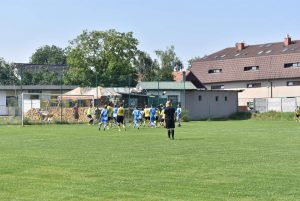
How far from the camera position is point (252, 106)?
234 feet

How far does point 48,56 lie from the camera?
528ft

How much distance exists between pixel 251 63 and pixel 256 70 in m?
1.47

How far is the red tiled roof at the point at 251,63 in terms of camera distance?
77.0 m

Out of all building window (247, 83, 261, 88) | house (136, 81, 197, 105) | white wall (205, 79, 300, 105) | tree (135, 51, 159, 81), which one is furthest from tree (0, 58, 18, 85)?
house (136, 81, 197, 105)

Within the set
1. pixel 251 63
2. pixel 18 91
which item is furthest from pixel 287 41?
pixel 18 91

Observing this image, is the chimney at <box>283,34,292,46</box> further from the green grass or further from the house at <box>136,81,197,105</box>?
the green grass

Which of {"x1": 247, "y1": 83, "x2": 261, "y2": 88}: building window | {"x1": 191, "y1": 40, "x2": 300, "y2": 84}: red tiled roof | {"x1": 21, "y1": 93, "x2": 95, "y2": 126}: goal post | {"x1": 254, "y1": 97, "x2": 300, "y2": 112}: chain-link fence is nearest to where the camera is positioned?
{"x1": 21, "y1": 93, "x2": 95, "y2": 126}: goal post

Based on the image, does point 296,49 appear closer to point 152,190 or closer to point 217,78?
point 217,78

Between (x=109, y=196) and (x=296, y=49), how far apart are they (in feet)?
236

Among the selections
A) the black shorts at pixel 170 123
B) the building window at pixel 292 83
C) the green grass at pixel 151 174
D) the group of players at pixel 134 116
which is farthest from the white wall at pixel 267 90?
the green grass at pixel 151 174

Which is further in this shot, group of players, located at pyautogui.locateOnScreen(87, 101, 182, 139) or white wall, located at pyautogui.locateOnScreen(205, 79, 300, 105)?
white wall, located at pyautogui.locateOnScreen(205, 79, 300, 105)

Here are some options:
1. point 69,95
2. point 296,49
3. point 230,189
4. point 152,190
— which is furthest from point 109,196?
point 296,49

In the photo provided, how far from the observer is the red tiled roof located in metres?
77.0

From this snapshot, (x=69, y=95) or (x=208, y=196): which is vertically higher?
(x=69, y=95)
